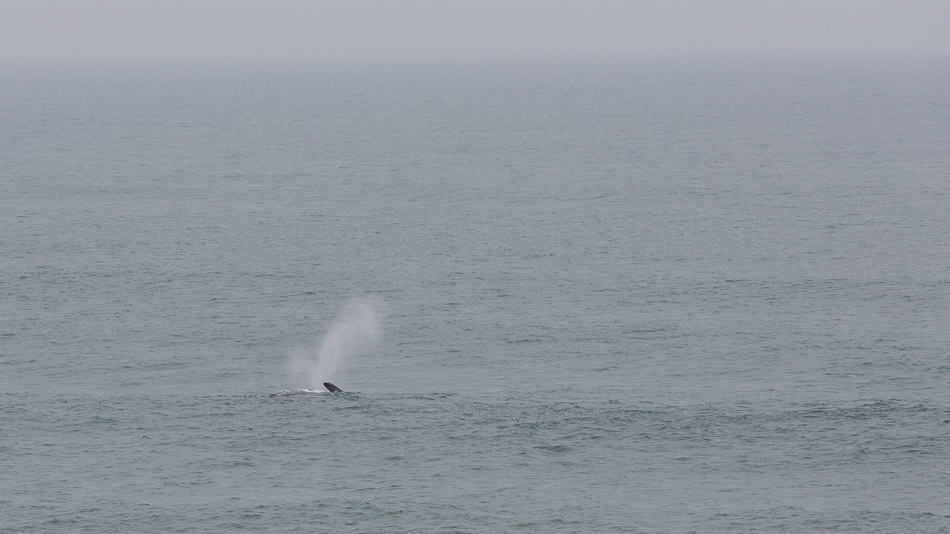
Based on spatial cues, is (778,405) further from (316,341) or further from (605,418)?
(316,341)

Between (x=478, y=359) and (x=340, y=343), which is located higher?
(x=340, y=343)

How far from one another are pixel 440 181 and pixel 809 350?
3273 inches

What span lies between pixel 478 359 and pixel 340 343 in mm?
11049

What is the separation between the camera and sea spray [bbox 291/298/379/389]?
279 feet

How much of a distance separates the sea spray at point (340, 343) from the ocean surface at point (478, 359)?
0.38 metres

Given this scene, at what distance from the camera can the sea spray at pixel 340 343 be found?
3344 inches

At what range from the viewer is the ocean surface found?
63969 mm

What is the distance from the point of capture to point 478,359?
8594cm

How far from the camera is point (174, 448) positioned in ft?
229

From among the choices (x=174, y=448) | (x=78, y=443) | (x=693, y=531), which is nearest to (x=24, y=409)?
(x=78, y=443)

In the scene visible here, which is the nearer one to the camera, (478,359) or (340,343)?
(478,359)

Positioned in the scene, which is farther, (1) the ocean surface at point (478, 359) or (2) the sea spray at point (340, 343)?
(2) the sea spray at point (340, 343)

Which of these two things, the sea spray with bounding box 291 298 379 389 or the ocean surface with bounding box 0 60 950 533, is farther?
the sea spray with bounding box 291 298 379 389

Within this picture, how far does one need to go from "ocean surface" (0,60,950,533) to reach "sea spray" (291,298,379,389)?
385 millimetres
